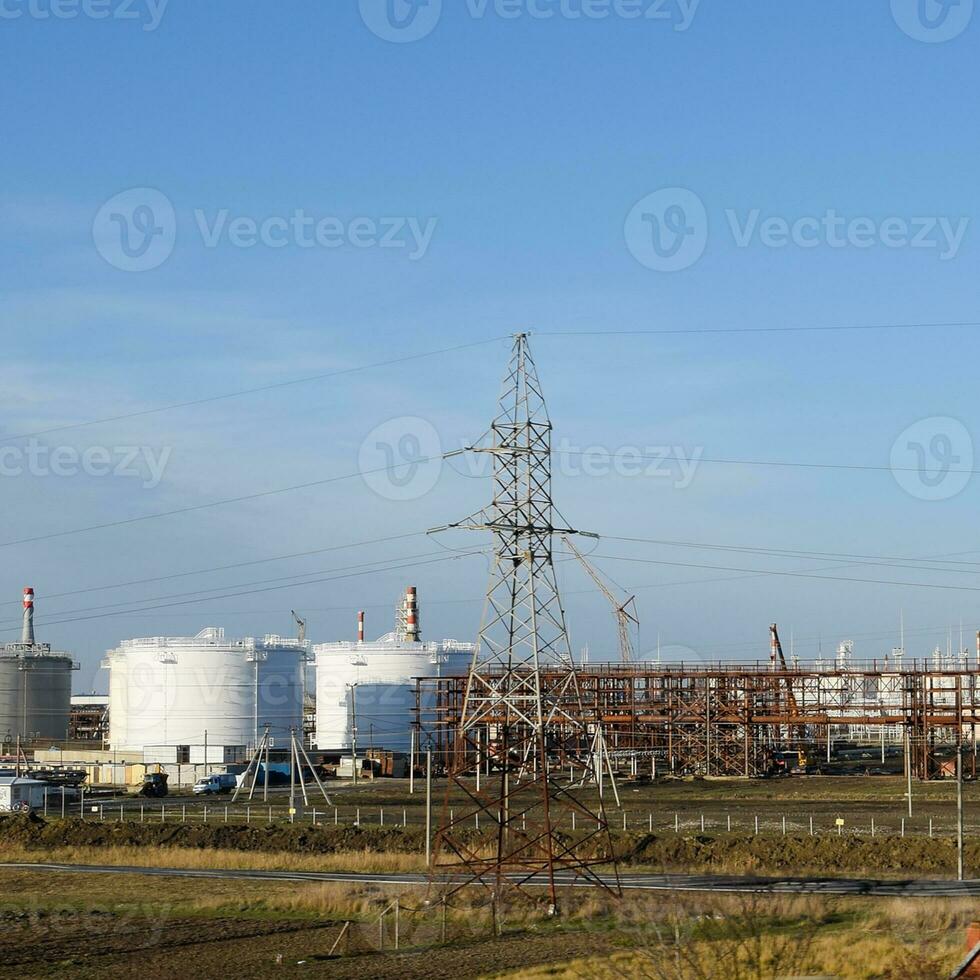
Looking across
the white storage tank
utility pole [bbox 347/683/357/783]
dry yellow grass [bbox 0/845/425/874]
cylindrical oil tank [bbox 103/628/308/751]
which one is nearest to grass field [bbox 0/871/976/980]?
dry yellow grass [bbox 0/845/425/874]

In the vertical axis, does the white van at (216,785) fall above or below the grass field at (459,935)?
below

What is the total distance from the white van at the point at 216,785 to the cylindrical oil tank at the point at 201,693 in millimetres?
15777

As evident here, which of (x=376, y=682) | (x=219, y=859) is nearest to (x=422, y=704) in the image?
(x=376, y=682)

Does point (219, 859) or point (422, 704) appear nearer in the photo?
point (219, 859)

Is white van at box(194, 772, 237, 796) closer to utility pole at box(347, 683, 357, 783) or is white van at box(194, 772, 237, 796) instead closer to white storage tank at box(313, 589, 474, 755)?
utility pole at box(347, 683, 357, 783)

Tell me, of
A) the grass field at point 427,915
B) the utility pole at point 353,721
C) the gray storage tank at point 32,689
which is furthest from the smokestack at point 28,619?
the grass field at point 427,915

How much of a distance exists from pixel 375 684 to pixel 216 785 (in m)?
24.2

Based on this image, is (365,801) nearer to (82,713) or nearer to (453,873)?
(453,873)

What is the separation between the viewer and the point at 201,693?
93.7 m

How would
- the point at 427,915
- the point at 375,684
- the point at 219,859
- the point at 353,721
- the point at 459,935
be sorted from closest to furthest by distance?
1. the point at 459,935
2. the point at 427,915
3. the point at 219,859
4. the point at 353,721
5. the point at 375,684

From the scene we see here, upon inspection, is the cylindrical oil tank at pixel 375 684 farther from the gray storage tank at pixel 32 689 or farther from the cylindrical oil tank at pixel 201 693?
the gray storage tank at pixel 32 689

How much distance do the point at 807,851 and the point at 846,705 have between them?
130 feet

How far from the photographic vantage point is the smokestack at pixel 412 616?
10425 centimetres

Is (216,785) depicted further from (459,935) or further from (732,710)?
(459,935)
